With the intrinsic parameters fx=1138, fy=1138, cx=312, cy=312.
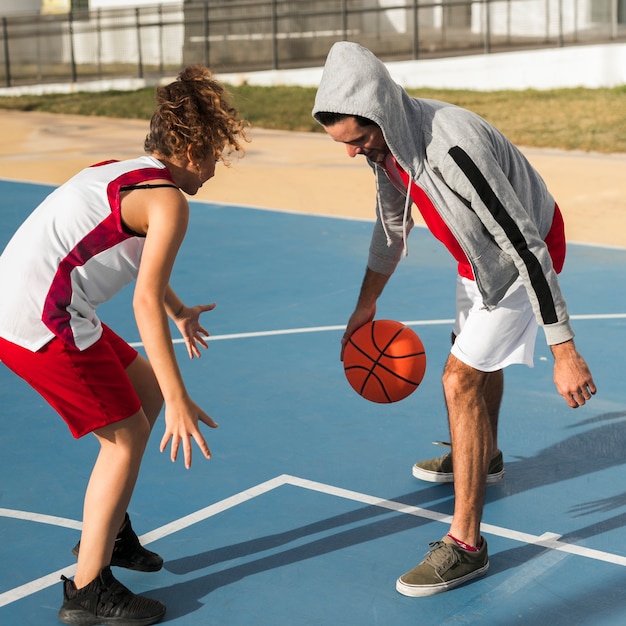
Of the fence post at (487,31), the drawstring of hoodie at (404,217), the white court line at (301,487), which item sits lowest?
the white court line at (301,487)

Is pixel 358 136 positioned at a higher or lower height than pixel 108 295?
higher

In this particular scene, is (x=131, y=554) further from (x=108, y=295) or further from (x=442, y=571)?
(x=442, y=571)

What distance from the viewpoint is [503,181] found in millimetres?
4504

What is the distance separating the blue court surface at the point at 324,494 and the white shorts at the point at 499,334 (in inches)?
35.3

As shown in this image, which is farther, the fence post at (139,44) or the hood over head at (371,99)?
the fence post at (139,44)

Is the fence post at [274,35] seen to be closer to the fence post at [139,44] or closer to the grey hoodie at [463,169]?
the fence post at [139,44]

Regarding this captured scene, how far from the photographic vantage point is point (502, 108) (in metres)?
23.7

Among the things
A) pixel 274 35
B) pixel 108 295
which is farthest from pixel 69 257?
pixel 274 35

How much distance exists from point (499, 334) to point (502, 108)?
19392 mm

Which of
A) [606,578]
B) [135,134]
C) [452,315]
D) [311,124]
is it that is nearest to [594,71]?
[311,124]

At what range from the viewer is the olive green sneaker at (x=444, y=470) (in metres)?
5.97

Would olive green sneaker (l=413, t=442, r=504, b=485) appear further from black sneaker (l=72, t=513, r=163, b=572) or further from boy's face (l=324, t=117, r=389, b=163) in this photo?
boy's face (l=324, t=117, r=389, b=163)

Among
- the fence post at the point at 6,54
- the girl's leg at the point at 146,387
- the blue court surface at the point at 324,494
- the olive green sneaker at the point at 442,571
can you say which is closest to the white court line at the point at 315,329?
the blue court surface at the point at 324,494

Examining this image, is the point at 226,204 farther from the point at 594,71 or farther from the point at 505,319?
the point at 594,71
